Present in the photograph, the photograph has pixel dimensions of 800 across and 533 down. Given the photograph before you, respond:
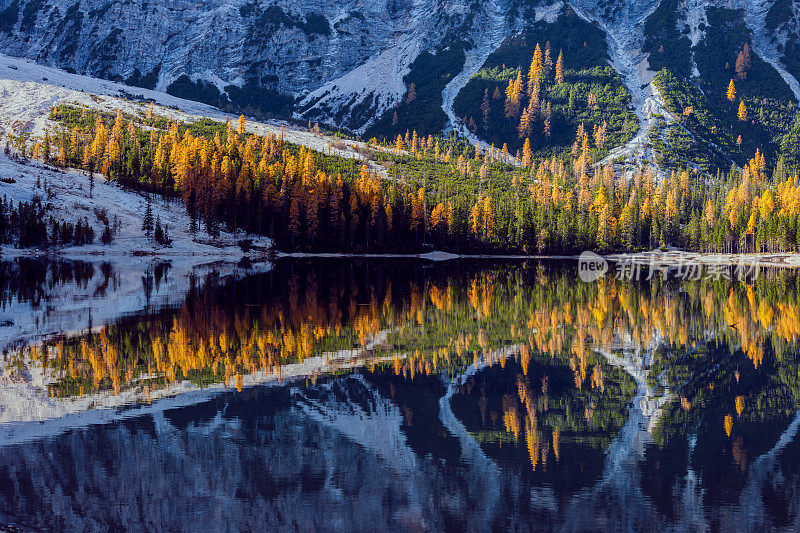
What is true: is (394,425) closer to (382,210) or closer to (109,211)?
(382,210)

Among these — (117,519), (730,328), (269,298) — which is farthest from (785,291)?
(117,519)

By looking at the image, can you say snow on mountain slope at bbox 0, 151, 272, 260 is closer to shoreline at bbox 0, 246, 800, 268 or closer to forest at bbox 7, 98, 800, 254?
shoreline at bbox 0, 246, 800, 268

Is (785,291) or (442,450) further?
(785,291)

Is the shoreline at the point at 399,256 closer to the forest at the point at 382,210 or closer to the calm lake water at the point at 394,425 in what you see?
the forest at the point at 382,210

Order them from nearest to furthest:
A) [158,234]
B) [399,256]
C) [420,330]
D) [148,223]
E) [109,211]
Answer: [420,330] < [158,234] < [148,223] < [109,211] < [399,256]

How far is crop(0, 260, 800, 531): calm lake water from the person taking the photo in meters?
10.8

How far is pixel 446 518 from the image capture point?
10.6 metres

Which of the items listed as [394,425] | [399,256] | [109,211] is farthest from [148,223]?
[394,425]

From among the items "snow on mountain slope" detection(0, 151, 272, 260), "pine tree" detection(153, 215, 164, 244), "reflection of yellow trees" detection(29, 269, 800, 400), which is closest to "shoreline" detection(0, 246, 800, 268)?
"snow on mountain slope" detection(0, 151, 272, 260)

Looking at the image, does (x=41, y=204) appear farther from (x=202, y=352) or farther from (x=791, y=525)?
(x=791, y=525)

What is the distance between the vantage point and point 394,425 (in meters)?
14.9

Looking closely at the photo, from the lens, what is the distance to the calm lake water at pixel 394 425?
35.5 feet

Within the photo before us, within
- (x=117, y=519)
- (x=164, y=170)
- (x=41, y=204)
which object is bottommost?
(x=117, y=519)

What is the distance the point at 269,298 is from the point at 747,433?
3142 centimetres
